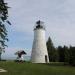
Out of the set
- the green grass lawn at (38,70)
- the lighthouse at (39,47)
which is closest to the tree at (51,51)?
the lighthouse at (39,47)

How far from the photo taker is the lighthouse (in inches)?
2189

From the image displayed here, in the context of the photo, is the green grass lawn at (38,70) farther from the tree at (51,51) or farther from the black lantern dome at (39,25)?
the tree at (51,51)

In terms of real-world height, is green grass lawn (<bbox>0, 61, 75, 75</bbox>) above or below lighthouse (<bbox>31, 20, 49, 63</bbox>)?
below

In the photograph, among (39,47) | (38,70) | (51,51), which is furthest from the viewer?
(51,51)

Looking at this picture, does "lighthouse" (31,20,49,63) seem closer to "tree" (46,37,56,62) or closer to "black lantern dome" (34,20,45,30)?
"black lantern dome" (34,20,45,30)

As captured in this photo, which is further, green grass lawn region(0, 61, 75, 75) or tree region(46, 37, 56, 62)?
tree region(46, 37, 56, 62)

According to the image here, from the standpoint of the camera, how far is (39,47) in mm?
55844

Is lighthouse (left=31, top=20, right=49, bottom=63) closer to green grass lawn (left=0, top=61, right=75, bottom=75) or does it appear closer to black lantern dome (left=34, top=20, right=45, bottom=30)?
black lantern dome (left=34, top=20, right=45, bottom=30)

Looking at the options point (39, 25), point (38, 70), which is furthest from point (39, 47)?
point (38, 70)

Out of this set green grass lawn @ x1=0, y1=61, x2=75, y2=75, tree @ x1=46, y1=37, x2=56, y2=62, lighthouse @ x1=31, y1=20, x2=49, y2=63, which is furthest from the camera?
tree @ x1=46, y1=37, x2=56, y2=62

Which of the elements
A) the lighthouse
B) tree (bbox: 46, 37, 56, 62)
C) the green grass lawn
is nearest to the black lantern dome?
the lighthouse

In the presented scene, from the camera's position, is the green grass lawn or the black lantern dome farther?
the black lantern dome

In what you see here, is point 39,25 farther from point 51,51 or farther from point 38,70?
point 38,70

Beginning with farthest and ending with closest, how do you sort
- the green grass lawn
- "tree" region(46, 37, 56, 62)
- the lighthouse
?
"tree" region(46, 37, 56, 62) → the lighthouse → the green grass lawn
